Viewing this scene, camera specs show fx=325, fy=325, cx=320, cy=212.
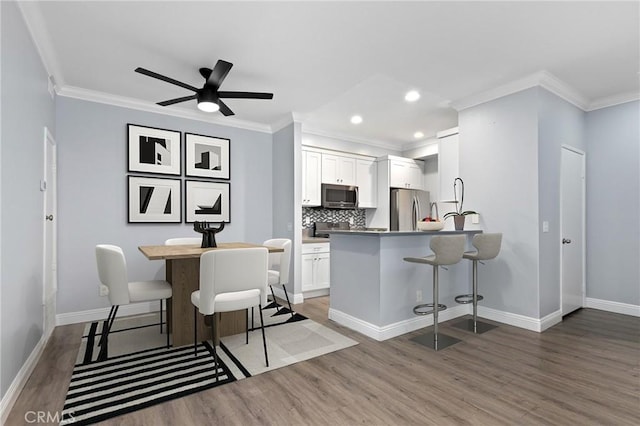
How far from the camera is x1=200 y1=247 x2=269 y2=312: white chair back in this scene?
7.16ft

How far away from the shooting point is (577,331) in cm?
322

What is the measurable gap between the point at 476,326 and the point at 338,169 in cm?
A: 311

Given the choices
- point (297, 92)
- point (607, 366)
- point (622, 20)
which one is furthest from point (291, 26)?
point (607, 366)

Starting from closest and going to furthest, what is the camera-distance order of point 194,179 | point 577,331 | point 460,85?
point 577,331 < point 460,85 < point 194,179

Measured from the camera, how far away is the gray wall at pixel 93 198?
348cm

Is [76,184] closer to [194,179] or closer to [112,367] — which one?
[194,179]

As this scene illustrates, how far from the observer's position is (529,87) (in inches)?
130

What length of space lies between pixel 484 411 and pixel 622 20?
288 cm

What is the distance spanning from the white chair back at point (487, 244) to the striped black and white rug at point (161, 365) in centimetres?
152

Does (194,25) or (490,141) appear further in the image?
(490,141)

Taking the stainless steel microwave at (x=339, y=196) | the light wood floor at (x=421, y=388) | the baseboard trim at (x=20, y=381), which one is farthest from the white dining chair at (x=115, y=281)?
the stainless steel microwave at (x=339, y=196)

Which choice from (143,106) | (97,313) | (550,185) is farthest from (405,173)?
(97,313)

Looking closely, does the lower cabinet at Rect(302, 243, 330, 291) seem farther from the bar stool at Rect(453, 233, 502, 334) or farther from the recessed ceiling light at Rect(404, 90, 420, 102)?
the recessed ceiling light at Rect(404, 90, 420, 102)
